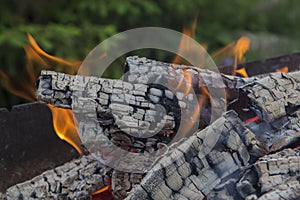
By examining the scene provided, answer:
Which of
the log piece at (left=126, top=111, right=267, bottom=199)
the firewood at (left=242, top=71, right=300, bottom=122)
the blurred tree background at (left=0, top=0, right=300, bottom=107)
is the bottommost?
the log piece at (left=126, top=111, right=267, bottom=199)

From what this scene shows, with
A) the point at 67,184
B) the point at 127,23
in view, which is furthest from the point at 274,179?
the point at 127,23

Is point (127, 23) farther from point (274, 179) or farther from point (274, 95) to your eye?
point (274, 179)

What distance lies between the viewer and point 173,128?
65.1 inches

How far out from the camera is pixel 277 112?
160 cm

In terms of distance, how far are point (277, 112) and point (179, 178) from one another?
0.37 meters

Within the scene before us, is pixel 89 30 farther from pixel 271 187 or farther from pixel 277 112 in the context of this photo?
pixel 271 187

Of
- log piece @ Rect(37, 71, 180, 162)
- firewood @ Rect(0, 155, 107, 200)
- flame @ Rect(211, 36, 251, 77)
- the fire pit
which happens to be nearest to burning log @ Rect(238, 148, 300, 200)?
the fire pit

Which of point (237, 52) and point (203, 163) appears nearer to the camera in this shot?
point (203, 163)

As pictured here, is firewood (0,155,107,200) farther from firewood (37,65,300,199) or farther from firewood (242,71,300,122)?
firewood (242,71,300,122)

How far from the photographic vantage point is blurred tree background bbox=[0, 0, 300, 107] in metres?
3.61

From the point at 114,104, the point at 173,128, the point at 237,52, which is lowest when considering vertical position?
the point at 173,128

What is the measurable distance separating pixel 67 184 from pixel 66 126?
0.73 feet

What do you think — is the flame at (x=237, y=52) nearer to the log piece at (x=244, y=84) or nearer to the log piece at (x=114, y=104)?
the log piece at (x=244, y=84)

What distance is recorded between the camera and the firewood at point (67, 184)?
1.75 m
